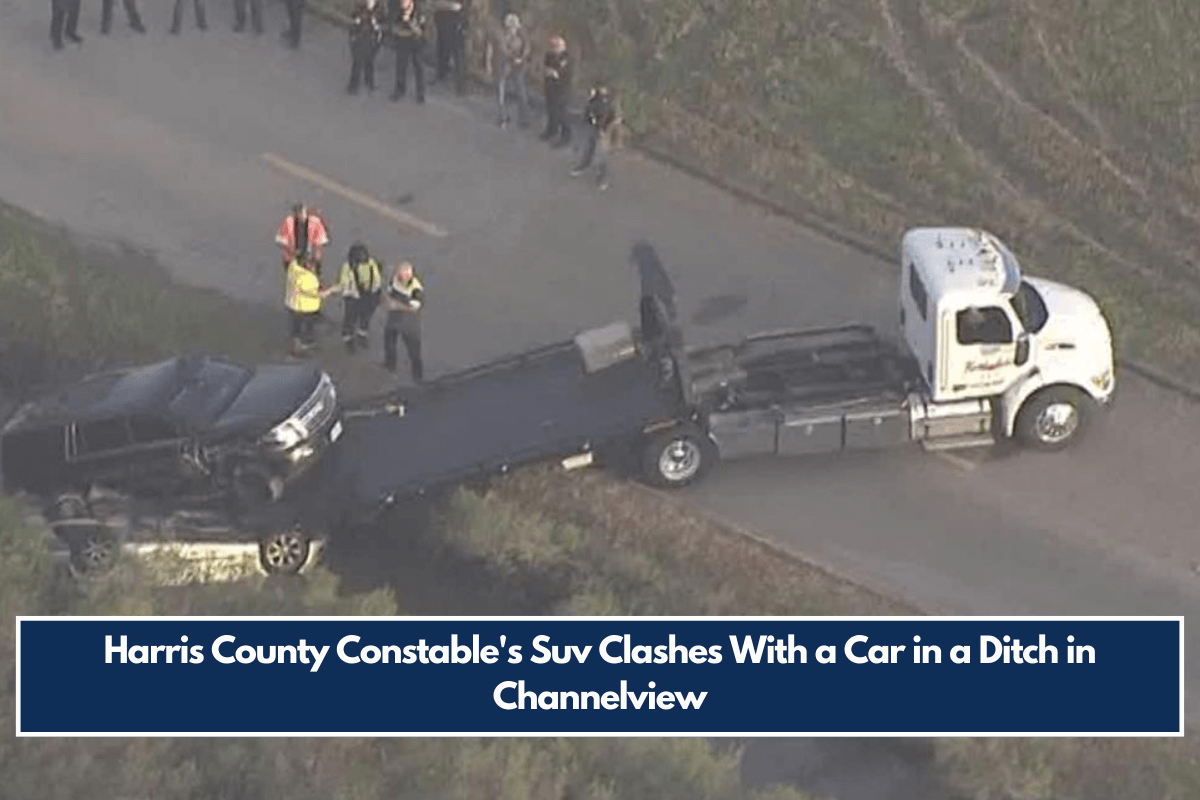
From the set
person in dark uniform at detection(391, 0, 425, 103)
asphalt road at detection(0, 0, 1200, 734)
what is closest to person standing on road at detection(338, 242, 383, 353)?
asphalt road at detection(0, 0, 1200, 734)

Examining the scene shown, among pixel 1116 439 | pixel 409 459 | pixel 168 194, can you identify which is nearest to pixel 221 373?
pixel 409 459

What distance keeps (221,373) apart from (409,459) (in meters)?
2.07

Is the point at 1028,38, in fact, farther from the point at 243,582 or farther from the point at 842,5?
the point at 243,582

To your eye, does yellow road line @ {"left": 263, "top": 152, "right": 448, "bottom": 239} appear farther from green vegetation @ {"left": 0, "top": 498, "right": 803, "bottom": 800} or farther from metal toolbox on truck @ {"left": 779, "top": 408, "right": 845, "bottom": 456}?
green vegetation @ {"left": 0, "top": 498, "right": 803, "bottom": 800}

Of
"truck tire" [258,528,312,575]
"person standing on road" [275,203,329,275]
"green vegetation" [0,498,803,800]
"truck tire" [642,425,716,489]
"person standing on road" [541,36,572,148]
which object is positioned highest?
"person standing on road" [541,36,572,148]

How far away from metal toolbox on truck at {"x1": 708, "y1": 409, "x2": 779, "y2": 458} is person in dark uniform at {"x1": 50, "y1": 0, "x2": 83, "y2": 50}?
37.0 ft

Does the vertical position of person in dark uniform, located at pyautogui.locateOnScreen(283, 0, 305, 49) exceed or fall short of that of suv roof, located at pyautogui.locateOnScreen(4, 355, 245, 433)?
it exceeds it

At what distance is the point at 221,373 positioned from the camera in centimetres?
1986

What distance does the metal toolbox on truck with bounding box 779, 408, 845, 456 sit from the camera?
19641 mm

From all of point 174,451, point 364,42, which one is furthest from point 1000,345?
point 364,42

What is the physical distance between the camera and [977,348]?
19.6 meters

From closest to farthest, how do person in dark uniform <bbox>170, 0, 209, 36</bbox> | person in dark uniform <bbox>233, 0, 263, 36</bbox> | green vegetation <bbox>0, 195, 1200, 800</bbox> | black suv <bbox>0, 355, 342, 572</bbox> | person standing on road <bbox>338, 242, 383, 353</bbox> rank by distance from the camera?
green vegetation <bbox>0, 195, 1200, 800</bbox>
black suv <bbox>0, 355, 342, 572</bbox>
person standing on road <bbox>338, 242, 383, 353</bbox>
person in dark uniform <bbox>233, 0, 263, 36</bbox>
person in dark uniform <bbox>170, 0, 209, 36</bbox>

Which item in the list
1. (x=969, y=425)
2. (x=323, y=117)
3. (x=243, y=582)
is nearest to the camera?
(x=243, y=582)

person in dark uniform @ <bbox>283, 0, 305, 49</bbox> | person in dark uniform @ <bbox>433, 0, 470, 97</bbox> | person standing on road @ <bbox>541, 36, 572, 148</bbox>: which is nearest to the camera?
person standing on road @ <bbox>541, 36, 572, 148</bbox>
